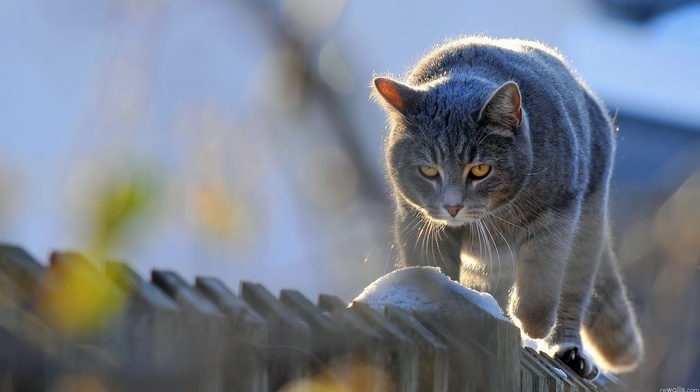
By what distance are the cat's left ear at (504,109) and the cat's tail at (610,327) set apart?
1.39 m

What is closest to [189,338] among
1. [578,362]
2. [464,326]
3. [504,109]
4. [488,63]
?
[464,326]

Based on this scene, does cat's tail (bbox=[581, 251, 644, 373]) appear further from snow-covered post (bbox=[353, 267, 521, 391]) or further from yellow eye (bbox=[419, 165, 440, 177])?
snow-covered post (bbox=[353, 267, 521, 391])

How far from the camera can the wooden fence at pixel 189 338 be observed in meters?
1.37

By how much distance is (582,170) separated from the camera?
4.14 meters

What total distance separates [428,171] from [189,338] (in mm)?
2502

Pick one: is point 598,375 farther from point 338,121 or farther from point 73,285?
point 73,285

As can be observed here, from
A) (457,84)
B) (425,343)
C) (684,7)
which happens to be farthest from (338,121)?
(684,7)

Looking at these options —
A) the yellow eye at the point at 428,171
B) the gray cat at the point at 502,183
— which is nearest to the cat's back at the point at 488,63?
the gray cat at the point at 502,183

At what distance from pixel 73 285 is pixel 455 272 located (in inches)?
107

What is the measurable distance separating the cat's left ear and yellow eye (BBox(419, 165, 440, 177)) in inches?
11.4

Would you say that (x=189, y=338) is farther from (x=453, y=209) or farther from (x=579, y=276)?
(x=579, y=276)

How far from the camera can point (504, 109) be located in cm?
371

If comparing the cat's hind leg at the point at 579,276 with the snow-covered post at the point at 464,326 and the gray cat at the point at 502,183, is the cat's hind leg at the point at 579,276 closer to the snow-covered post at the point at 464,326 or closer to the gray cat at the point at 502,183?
the gray cat at the point at 502,183

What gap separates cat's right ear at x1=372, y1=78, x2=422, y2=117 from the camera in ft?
12.6
